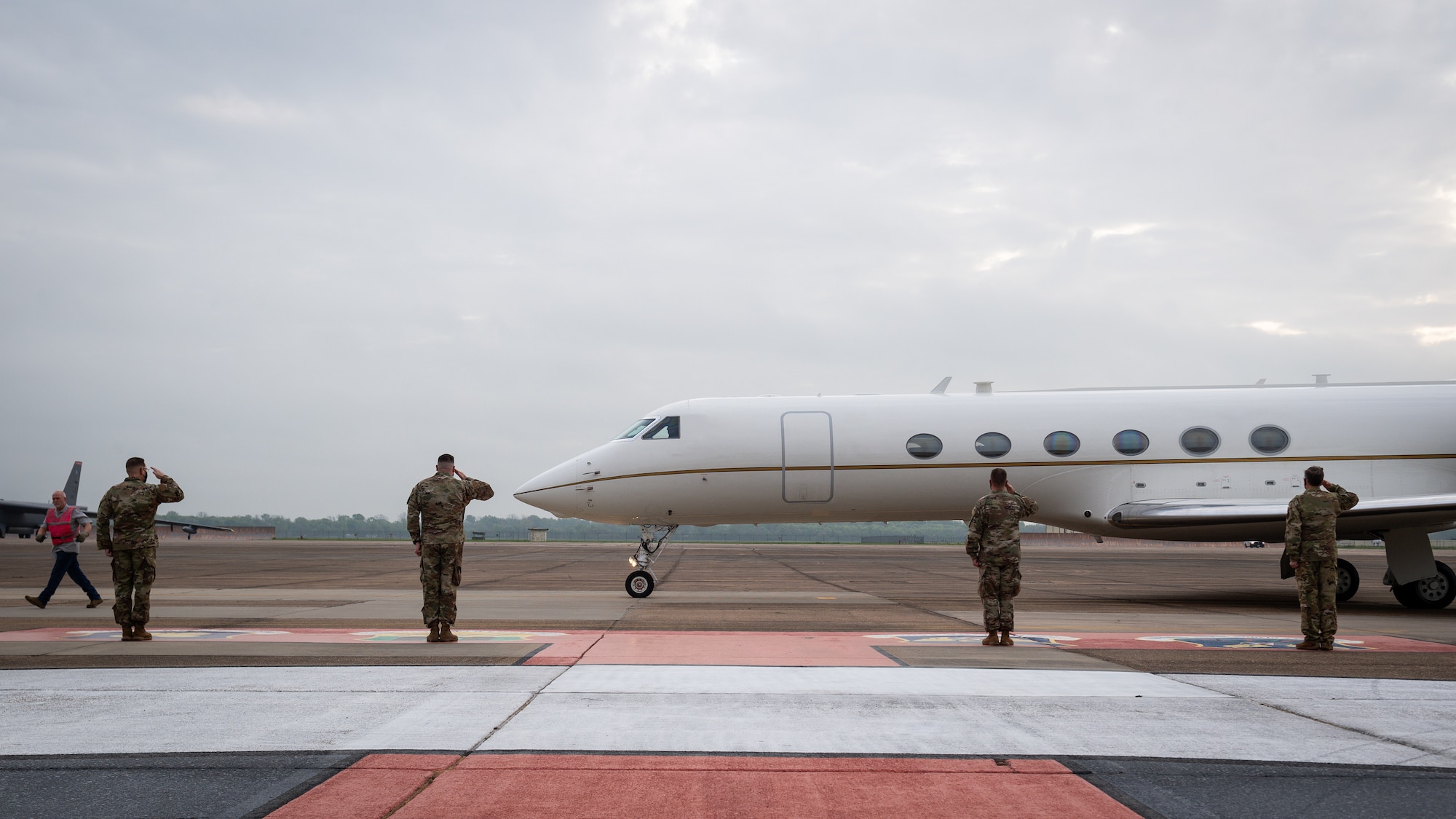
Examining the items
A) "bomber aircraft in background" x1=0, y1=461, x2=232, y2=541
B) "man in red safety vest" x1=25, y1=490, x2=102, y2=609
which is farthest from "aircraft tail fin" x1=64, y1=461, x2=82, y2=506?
"man in red safety vest" x1=25, y1=490, x2=102, y2=609

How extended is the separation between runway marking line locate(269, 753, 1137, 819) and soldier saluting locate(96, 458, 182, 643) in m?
6.61

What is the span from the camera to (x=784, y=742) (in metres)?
5.14

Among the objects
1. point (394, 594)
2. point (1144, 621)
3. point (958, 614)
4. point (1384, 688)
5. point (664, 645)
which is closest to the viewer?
point (1384, 688)

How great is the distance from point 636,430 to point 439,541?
6.04 metres

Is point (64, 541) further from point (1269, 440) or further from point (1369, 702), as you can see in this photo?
point (1269, 440)

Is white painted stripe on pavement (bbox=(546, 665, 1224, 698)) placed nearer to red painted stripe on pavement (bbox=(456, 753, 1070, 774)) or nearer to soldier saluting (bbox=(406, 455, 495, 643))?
red painted stripe on pavement (bbox=(456, 753, 1070, 774))

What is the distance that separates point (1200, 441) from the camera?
15.4 metres

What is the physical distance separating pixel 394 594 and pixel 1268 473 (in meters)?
14.7

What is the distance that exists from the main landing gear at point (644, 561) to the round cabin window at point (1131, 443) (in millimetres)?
7181

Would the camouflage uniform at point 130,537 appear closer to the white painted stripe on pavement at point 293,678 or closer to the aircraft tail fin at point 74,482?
the white painted stripe on pavement at point 293,678

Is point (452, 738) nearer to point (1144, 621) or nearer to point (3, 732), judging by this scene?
point (3, 732)

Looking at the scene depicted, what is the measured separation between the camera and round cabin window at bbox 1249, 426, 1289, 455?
15266 mm

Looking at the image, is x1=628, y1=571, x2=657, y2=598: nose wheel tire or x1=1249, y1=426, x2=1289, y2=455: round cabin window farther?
x1=628, y1=571, x2=657, y2=598: nose wheel tire

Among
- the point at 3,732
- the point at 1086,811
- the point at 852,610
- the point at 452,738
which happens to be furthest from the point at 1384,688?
the point at 3,732
